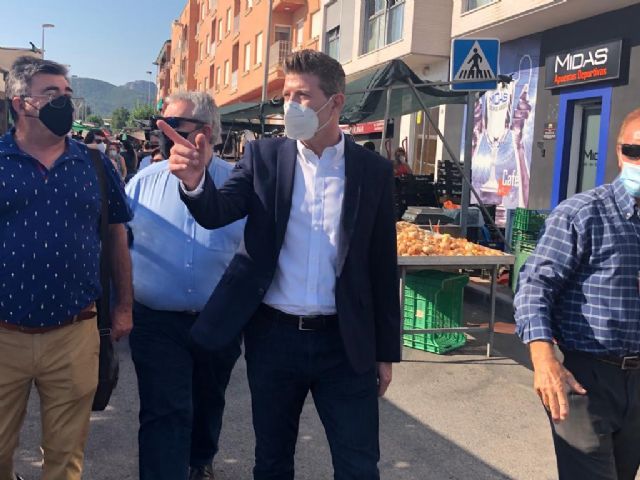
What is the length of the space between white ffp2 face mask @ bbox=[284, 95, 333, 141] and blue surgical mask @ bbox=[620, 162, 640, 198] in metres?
1.15

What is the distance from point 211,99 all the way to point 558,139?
420 inches

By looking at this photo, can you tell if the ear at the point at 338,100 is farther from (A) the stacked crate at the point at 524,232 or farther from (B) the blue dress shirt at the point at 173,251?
(A) the stacked crate at the point at 524,232

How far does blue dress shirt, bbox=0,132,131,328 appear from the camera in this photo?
2.57 meters

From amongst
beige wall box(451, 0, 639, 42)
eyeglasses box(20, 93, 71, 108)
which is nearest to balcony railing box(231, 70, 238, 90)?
beige wall box(451, 0, 639, 42)

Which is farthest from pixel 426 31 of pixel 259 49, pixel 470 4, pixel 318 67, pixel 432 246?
pixel 259 49

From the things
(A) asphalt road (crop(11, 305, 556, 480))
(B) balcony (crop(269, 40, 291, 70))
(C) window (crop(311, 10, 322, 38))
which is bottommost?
(A) asphalt road (crop(11, 305, 556, 480))

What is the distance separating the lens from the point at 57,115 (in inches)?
105

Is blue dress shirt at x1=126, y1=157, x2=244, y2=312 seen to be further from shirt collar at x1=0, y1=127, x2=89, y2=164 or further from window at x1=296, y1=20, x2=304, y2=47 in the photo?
window at x1=296, y1=20, x2=304, y2=47

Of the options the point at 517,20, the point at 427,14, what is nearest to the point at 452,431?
the point at 517,20

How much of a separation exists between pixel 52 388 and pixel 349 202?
1387 mm

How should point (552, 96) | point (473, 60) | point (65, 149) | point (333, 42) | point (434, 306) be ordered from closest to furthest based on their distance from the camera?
point (65, 149)
point (434, 306)
point (473, 60)
point (552, 96)
point (333, 42)

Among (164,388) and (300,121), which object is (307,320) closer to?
(300,121)

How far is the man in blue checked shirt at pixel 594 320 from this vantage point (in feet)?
7.97

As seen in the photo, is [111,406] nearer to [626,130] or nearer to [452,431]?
[452,431]
